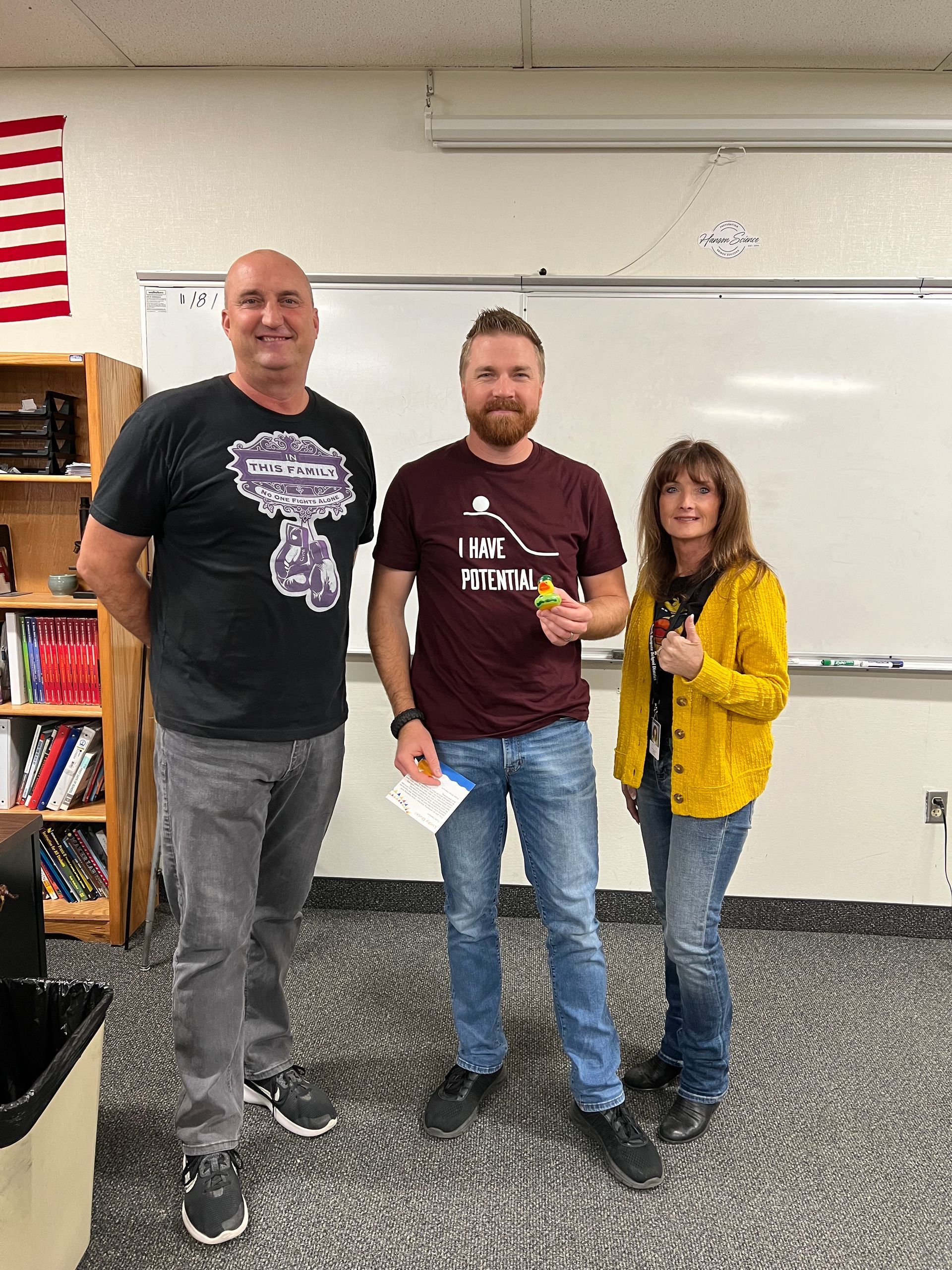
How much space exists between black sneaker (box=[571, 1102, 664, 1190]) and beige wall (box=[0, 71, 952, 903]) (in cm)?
125

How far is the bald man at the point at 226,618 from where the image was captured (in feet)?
4.98

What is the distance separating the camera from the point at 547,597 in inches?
62.2

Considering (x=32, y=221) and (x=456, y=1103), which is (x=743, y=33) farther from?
(x=456, y=1103)

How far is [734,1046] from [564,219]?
A: 8.50ft

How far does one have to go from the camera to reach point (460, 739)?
169 centimetres

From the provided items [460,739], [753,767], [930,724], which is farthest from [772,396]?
[460,739]

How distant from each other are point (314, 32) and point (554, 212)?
0.90 meters

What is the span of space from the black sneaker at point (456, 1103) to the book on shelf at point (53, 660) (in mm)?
1675

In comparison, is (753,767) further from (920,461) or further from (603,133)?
(603,133)

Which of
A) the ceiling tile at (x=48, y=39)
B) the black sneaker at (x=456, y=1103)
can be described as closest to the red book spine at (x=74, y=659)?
the black sneaker at (x=456, y=1103)

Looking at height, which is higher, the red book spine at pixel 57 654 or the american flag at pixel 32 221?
the american flag at pixel 32 221

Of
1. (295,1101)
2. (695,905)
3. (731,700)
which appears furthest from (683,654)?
(295,1101)

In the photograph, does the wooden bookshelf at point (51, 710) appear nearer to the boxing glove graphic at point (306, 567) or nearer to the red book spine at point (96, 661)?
the red book spine at point (96, 661)

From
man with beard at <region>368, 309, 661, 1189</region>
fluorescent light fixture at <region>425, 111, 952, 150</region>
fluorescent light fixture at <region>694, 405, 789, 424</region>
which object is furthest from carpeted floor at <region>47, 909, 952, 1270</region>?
fluorescent light fixture at <region>425, 111, 952, 150</region>
